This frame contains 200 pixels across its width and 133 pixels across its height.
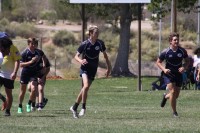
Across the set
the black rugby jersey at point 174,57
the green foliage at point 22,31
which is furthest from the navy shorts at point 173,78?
the green foliage at point 22,31

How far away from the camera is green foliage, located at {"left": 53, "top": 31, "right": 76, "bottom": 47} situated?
6694 cm

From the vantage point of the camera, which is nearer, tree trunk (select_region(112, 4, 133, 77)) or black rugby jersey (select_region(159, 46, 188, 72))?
black rugby jersey (select_region(159, 46, 188, 72))

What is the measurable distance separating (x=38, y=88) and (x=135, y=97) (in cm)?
821

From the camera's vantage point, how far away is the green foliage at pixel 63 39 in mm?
66938

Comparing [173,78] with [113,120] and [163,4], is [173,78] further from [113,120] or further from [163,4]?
[163,4]

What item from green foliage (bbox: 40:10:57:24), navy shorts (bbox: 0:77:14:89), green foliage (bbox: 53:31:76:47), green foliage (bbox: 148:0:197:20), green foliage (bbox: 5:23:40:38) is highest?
green foliage (bbox: 148:0:197:20)

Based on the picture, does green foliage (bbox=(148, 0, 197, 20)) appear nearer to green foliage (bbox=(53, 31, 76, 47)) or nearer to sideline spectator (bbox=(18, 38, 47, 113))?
sideline spectator (bbox=(18, 38, 47, 113))

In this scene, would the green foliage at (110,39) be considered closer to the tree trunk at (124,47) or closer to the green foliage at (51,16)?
the tree trunk at (124,47)

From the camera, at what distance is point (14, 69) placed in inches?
657

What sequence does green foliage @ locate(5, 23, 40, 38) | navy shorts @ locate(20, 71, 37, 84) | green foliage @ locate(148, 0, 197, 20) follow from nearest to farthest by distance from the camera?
navy shorts @ locate(20, 71, 37, 84), green foliage @ locate(148, 0, 197, 20), green foliage @ locate(5, 23, 40, 38)

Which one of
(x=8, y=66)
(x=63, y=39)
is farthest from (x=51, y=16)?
(x=8, y=66)

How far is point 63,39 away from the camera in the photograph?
6719 cm

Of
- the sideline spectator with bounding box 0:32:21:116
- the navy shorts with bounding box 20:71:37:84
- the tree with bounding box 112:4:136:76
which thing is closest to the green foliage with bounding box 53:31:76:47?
the tree with bounding box 112:4:136:76

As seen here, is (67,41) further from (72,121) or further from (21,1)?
(72,121)
